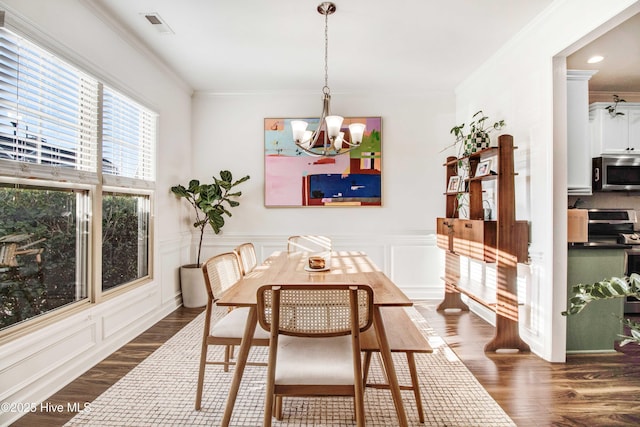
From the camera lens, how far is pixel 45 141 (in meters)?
2.09

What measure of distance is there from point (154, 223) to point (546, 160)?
364cm

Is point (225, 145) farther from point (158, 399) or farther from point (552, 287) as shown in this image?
point (552, 287)

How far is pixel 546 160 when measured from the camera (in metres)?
2.54

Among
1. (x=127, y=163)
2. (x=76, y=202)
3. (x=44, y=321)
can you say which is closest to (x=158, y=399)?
(x=44, y=321)

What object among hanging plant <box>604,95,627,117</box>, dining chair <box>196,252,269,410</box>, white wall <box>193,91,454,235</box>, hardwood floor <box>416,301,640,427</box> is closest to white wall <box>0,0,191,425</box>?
white wall <box>193,91,454,235</box>

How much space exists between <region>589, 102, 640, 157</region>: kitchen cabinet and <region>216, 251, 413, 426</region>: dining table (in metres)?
3.29

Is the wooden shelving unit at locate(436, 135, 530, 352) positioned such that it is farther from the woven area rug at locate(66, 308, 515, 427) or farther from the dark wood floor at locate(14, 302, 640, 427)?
the woven area rug at locate(66, 308, 515, 427)

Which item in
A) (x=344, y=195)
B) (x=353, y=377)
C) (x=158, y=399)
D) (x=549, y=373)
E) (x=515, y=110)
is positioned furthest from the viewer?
(x=344, y=195)

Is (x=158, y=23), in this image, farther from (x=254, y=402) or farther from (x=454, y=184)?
(x=454, y=184)

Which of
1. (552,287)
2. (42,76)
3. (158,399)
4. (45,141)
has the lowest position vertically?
(158,399)

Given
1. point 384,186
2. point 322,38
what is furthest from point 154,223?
point 384,186

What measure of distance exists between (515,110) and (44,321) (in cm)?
401

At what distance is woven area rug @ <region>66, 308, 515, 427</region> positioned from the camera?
180 centimetres

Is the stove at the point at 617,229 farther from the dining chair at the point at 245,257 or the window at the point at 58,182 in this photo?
the window at the point at 58,182
